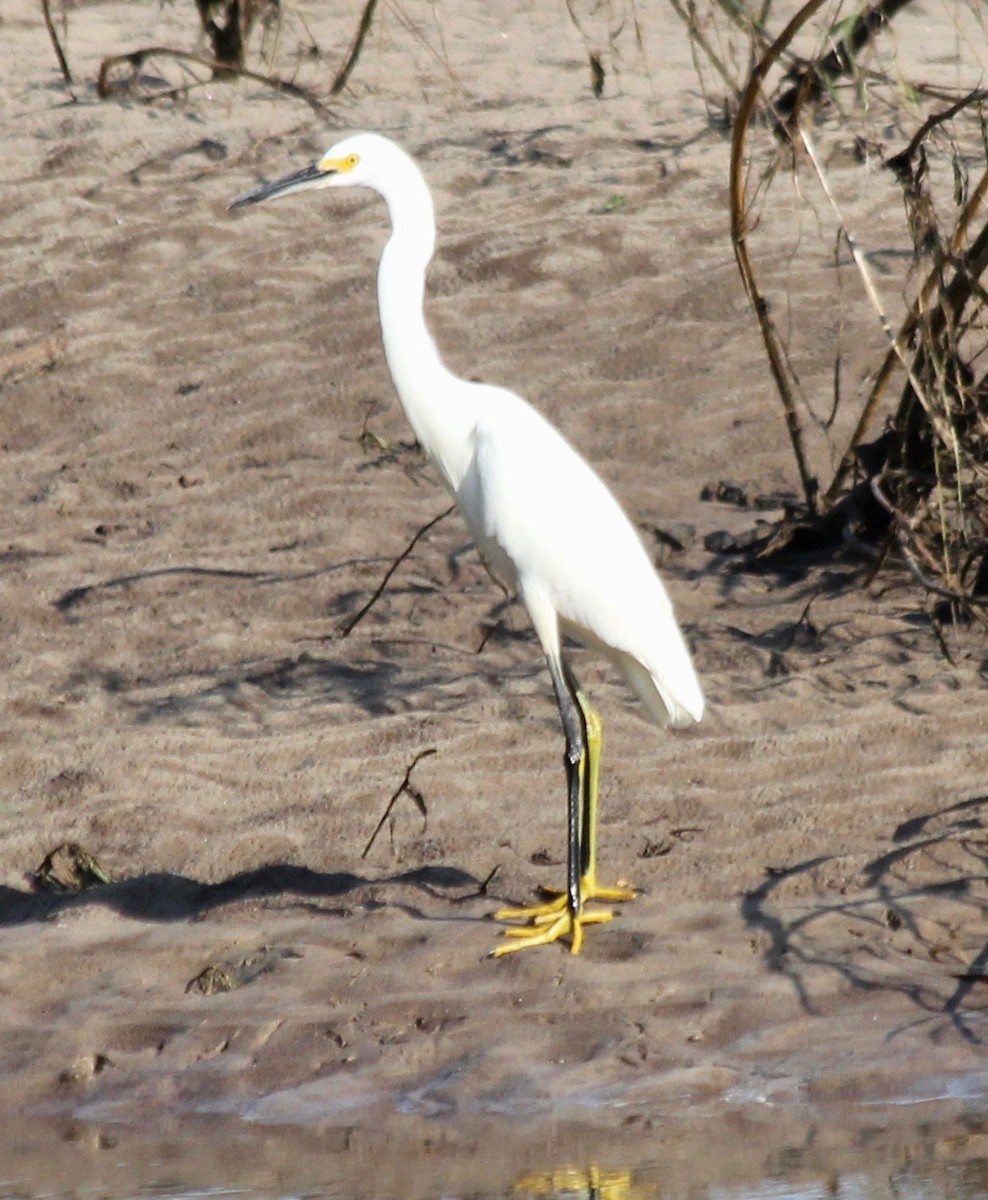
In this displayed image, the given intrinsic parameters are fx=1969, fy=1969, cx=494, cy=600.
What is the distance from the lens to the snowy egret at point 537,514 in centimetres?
477

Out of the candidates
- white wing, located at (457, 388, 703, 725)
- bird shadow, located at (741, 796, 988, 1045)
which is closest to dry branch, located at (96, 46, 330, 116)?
white wing, located at (457, 388, 703, 725)

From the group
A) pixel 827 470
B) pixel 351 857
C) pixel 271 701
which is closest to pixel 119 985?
pixel 351 857

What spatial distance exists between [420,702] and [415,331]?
1.34 meters

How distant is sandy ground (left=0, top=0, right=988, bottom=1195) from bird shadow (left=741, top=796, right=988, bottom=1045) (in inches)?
0.5

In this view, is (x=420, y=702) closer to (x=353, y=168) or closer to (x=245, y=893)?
(x=245, y=893)

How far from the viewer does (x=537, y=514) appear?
4.77 metres

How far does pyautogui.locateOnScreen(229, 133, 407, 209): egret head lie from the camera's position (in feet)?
16.1

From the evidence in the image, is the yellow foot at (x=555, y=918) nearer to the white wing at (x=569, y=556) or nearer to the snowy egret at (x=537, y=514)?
the snowy egret at (x=537, y=514)

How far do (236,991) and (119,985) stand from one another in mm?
280

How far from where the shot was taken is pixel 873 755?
521 cm

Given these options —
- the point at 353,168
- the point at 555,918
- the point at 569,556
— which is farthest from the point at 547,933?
the point at 353,168

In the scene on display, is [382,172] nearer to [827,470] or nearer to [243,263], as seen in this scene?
[827,470]

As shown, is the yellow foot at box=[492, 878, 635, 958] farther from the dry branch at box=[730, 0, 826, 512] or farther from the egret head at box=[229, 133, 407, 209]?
the dry branch at box=[730, 0, 826, 512]

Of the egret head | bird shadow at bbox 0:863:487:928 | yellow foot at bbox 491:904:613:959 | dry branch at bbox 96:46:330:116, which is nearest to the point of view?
yellow foot at bbox 491:904:613:959
